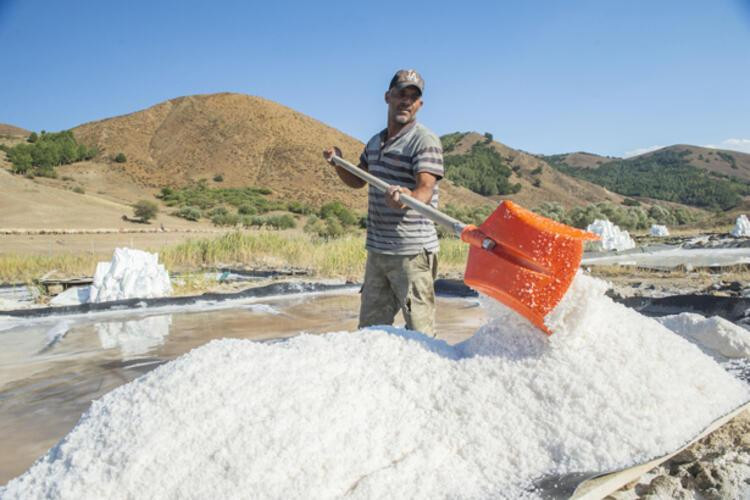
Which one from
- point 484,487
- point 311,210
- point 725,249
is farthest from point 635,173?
point 484,487

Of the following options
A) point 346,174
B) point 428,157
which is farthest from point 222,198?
point 428,157

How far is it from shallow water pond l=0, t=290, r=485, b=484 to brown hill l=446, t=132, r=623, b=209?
3838 centimetres

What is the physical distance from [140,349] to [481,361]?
2333 millimetres

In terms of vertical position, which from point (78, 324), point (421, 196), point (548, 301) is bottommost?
point (78, 324)

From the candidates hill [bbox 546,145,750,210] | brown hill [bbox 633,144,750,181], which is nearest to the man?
hill [bbox 546,145,750,210]

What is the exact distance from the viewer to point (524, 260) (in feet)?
4.65

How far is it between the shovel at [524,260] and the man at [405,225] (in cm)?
59

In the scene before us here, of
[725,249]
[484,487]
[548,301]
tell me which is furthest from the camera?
[725,249]

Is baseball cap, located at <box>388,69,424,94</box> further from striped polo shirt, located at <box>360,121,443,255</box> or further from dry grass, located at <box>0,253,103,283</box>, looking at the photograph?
dry grass, located at <box>0,253,103,283</box>

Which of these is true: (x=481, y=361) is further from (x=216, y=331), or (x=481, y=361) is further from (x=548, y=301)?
(x=216, y=331)

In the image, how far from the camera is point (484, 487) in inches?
44.9

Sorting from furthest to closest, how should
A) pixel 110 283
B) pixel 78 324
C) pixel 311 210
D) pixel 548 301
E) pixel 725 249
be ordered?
pixel 311 210, pixel 725 249, pixel 110 283, pixel 78 324, pixel 548 301

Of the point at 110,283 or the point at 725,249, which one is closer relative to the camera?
Result: the point at 110,283

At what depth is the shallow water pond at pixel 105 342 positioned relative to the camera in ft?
6.54
